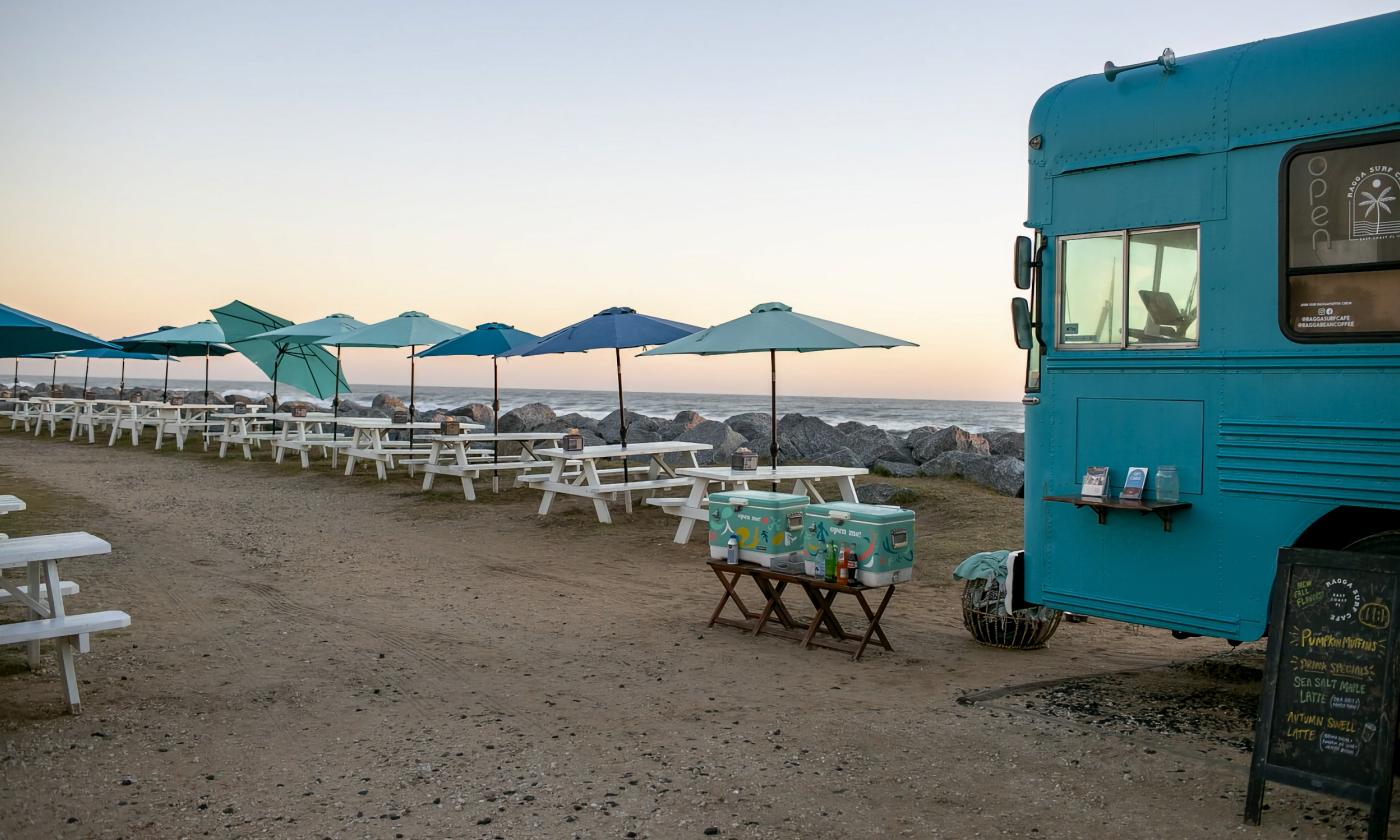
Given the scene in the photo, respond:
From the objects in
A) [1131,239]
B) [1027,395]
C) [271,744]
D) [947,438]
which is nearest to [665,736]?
[271,744]

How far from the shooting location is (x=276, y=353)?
19.7 meters

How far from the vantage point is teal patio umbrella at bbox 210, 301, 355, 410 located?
19422 mm

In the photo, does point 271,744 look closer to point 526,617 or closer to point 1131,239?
point 526,617

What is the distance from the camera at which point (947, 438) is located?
763 inches

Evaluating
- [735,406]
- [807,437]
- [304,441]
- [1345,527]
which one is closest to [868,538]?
[1345,527]

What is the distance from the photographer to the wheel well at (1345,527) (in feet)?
13.9

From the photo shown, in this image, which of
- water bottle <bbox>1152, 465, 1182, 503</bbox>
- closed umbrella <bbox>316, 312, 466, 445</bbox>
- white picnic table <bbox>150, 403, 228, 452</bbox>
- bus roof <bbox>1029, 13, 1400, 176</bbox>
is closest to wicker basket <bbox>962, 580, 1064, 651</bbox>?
water bottle <bbox>1152, 465, 1182, 503</bbox>

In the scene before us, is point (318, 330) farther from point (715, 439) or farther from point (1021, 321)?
point (1021, 321)

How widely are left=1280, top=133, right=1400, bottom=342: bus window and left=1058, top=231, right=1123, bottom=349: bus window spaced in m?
0.74

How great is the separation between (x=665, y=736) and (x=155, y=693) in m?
2.69

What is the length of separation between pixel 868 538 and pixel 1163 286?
2142mm

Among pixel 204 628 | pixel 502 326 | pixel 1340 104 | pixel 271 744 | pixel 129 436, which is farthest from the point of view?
pixel 129 436

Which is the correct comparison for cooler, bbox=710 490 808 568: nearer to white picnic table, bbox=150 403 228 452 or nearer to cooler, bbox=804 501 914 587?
cooler, bbox=804 501 914 587

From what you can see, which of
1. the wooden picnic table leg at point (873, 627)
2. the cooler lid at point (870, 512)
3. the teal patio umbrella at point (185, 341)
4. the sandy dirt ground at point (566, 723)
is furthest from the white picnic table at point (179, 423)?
the wooden picnic table leg at point (873, 627)
